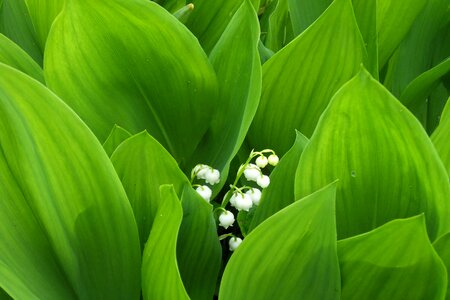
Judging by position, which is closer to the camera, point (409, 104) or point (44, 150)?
point (44, 150)

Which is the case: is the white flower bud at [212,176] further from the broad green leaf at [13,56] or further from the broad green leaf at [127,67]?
the broad green leaf at [13,56]

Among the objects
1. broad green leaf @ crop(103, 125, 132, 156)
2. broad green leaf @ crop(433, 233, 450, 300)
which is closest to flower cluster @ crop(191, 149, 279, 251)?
broad green leaf @ crop(103, 125, 132, 156)

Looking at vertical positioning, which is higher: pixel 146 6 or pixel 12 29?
pixel 146 6

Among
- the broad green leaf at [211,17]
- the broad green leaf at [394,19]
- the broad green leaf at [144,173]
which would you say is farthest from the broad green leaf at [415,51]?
the broad green leaf at [144,173]

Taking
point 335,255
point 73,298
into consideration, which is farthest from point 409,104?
point 73,298

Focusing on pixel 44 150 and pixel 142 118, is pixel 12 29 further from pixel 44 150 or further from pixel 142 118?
pixel 44 150

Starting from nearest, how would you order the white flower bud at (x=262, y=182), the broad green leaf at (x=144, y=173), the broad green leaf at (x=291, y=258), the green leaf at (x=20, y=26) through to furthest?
the broad green leaf at (x=291, y=258)
the broad green leaf at (x=144, y=173)
the white flower bud at (x=262, y=182)
the green leaf at (x=20, y=26)

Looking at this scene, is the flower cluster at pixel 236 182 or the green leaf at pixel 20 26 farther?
the green leaf at pixel 20 26
